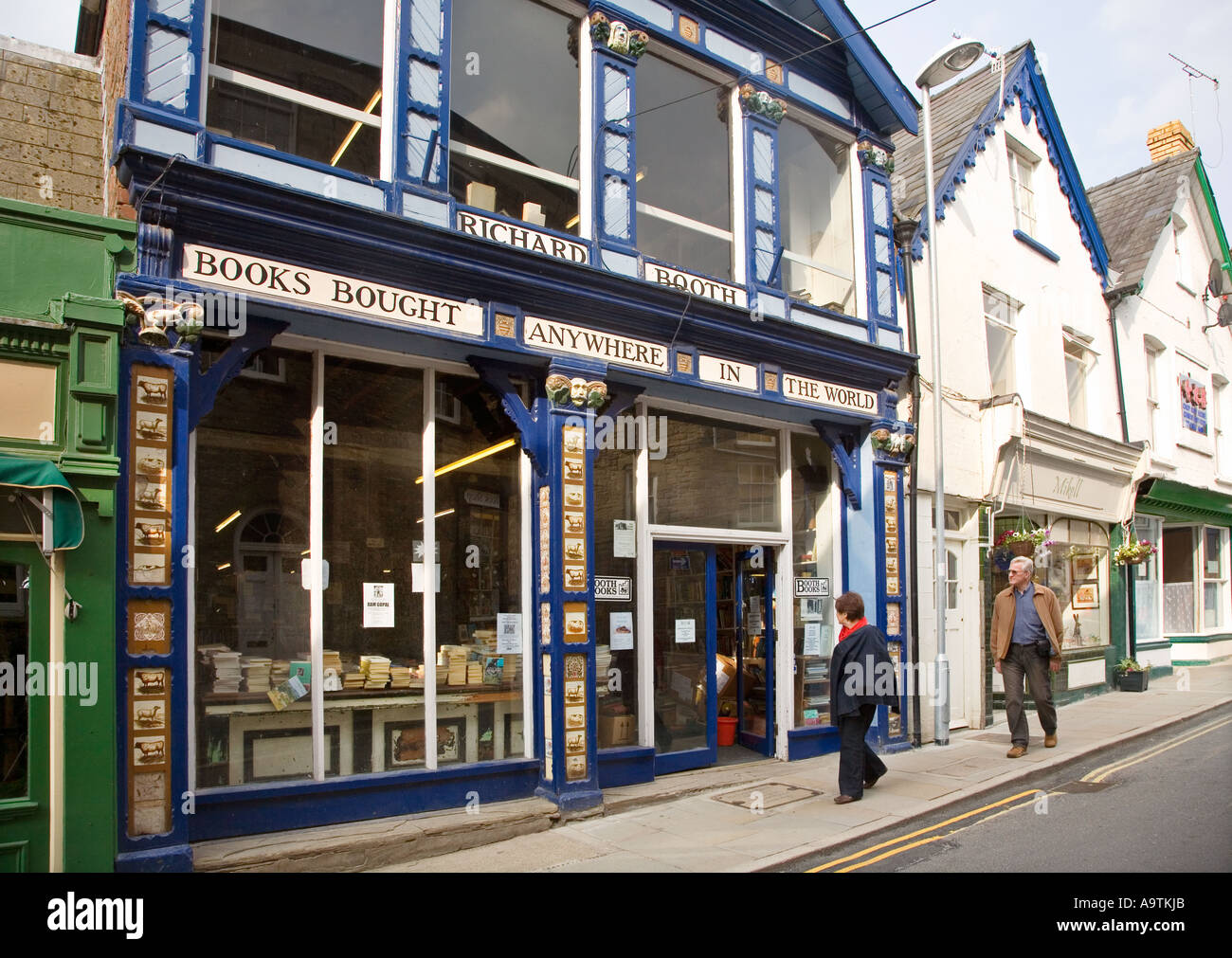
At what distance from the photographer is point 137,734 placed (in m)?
5.88

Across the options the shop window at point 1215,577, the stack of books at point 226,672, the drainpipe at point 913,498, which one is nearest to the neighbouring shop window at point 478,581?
the stack of books at point 226,672

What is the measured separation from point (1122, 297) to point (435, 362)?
46.1 feet

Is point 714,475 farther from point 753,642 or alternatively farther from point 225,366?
point 225,366

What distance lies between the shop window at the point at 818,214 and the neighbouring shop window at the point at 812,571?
1.91 metres

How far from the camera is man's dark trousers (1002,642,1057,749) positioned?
32.7ft

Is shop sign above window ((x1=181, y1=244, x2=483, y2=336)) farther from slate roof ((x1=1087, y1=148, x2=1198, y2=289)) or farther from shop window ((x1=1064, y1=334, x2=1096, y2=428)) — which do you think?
slate roof ((x1=1087, y1=148, x2=1198, y2=289))

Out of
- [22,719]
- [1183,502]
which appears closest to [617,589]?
[22,719]

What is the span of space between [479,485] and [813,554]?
460 cm

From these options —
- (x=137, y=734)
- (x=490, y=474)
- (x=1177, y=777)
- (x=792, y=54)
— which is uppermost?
(x=792, y=54)

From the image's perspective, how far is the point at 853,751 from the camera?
8.26m

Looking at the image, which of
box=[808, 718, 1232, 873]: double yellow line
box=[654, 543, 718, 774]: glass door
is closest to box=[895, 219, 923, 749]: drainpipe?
box=[808, 718, 1232, 873]: double yellow line
